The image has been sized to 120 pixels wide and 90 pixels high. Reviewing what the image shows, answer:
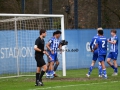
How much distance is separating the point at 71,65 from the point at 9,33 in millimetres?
5474

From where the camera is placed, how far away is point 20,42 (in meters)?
26.3

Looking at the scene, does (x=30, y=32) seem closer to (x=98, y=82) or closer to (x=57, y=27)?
(x=57, y=27)

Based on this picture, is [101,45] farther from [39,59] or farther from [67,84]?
[39,59]

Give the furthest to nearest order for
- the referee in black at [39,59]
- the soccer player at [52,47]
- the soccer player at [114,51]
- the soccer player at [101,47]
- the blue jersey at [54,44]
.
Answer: the soccer player at [114,51] → the blue jersey at [54,44] → the soccer player at [52,47] → the soccer player at [101,47] → the referee in black at [39,59]

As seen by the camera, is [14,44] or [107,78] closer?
[107,78]

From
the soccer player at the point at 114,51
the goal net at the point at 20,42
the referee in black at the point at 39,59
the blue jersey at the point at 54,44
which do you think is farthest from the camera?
the goal net at the point at 20,42

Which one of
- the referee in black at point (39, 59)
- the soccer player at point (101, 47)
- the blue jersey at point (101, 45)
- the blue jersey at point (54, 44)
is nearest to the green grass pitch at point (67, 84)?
the referee in black at point (39, 59)

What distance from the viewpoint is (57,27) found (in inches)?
1071

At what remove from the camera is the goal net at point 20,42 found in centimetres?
2573

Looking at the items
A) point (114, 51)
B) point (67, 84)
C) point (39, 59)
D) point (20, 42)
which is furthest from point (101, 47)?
point (20, 42)

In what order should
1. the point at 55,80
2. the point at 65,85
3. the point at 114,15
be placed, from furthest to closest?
the point at 114,15 → the point at 55,80 → the point at 65,85

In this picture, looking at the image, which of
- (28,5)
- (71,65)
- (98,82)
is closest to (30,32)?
(71,65)

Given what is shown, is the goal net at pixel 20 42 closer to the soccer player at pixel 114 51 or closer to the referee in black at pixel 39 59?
the soccer player at pixel 114 51

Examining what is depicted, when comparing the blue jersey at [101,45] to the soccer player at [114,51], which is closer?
the blue jersey at [101,45]
